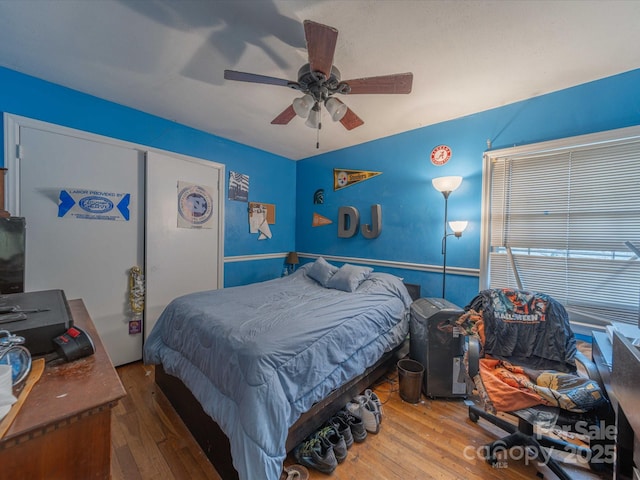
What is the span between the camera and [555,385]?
137cm

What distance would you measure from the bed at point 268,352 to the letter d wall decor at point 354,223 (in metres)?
0.84

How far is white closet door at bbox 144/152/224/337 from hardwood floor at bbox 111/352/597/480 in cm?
110

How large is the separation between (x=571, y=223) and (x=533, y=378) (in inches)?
53.9

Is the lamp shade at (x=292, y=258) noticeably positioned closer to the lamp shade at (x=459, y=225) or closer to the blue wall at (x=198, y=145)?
the blue wall at (x=198, y=145)

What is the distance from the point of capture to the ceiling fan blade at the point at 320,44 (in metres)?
1.17

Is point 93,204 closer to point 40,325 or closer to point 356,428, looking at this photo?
point 40,325

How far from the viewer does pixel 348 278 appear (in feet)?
8.81

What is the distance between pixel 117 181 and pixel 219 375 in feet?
7.18

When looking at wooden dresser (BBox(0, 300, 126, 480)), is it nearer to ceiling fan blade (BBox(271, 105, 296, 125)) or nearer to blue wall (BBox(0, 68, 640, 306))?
ceiling fan blade (BBox(271, 105, 296, 125))

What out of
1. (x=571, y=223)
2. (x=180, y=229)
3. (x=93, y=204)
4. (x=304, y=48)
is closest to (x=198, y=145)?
(x=180, y=229)

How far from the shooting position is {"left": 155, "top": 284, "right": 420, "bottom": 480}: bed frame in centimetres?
139

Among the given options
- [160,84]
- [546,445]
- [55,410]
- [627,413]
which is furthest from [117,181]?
[546,445]

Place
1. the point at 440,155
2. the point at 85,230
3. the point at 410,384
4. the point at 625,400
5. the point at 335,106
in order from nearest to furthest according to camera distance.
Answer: the point at 625,400, the point at 335,106, the point at 410,384, the point at 85,230, the point at 440,155

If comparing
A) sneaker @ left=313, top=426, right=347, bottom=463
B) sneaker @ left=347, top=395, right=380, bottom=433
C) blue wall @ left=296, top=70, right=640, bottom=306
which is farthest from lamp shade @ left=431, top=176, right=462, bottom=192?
sneaker @ left=313, top=426, right=347, bottom=463
